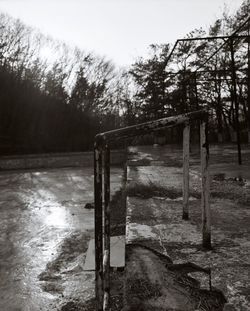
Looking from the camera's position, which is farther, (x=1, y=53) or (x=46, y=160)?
(x=1, y=53)

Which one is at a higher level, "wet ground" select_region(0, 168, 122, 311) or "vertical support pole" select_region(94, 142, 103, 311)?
"vertical support pole" select_region(94, 142, 103, 311)

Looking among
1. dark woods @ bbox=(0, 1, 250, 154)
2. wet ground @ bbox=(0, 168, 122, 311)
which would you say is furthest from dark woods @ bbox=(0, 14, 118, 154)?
wet ground @ bbox=(0, 168, 122, 311)

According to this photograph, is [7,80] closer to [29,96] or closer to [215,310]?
[29,96]

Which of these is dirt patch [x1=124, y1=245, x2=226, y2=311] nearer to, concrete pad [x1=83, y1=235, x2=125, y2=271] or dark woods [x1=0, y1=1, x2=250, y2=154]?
concrete pad [x1=83, y1=235, x2=125, y2=271]

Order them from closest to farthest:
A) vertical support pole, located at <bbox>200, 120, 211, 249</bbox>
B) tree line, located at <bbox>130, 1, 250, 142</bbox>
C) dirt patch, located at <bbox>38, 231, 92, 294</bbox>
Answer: vertical support pole, located at <bbox>200, 120, 211, 249</bbox>, dirt patch, located at <bbox>38, 231, 92, 294</bbox>, tree line, located at <bbox>130, 1, 250, 142</bbox>

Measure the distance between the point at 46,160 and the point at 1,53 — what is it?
11950 mm

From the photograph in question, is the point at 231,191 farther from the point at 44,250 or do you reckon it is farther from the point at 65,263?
the point at 44,250

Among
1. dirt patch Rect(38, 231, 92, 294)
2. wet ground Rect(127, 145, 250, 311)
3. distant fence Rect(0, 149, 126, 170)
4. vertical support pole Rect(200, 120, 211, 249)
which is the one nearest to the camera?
wet ground Rect(127, 145, 250, 311)

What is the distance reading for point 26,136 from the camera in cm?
2445

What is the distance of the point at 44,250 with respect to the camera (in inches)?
152

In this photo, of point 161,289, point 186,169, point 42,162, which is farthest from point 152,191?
point 42,162

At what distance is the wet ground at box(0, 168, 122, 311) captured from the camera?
2717 mm

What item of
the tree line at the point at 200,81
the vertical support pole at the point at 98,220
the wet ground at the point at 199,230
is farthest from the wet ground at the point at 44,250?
the tree line at the point at 200,81

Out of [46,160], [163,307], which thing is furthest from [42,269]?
[46,160]
